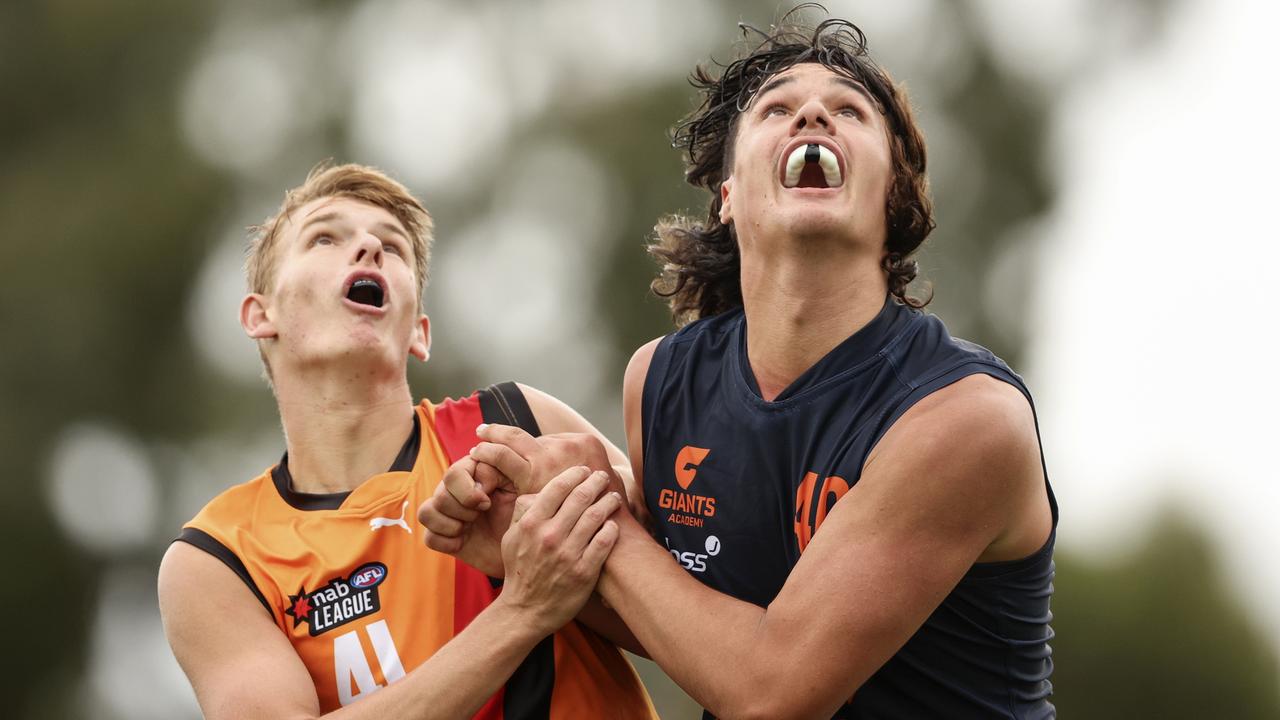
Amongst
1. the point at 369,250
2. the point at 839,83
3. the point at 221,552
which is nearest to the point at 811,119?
the point at 839,83

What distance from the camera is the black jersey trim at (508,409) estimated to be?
5.69 m

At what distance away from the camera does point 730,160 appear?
227 inches

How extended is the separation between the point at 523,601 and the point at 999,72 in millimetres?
17330

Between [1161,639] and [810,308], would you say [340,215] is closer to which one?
[810,308]

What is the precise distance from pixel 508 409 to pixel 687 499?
923 millimetres

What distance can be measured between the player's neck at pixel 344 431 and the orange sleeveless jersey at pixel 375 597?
4.8 inches

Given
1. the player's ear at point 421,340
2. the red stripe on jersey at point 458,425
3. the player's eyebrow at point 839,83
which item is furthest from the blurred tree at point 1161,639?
the player's eyebrow at point 839,83

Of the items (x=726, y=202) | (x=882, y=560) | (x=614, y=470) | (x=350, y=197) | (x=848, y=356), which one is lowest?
(x=882, y=560)

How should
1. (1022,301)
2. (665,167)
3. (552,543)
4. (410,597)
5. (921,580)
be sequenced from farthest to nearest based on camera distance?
(665,167), (1022,301), (410,597), (552,543), (921,580)

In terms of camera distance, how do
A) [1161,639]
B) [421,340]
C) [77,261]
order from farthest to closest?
[77,261], [1161,639], [421,340]

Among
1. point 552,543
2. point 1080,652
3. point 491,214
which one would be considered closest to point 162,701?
point 491,214

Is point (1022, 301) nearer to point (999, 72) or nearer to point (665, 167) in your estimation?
point (999, 72)

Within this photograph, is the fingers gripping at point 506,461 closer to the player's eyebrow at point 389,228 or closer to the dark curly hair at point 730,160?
the dark curly hair at point 730,160

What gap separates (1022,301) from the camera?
1892cm
